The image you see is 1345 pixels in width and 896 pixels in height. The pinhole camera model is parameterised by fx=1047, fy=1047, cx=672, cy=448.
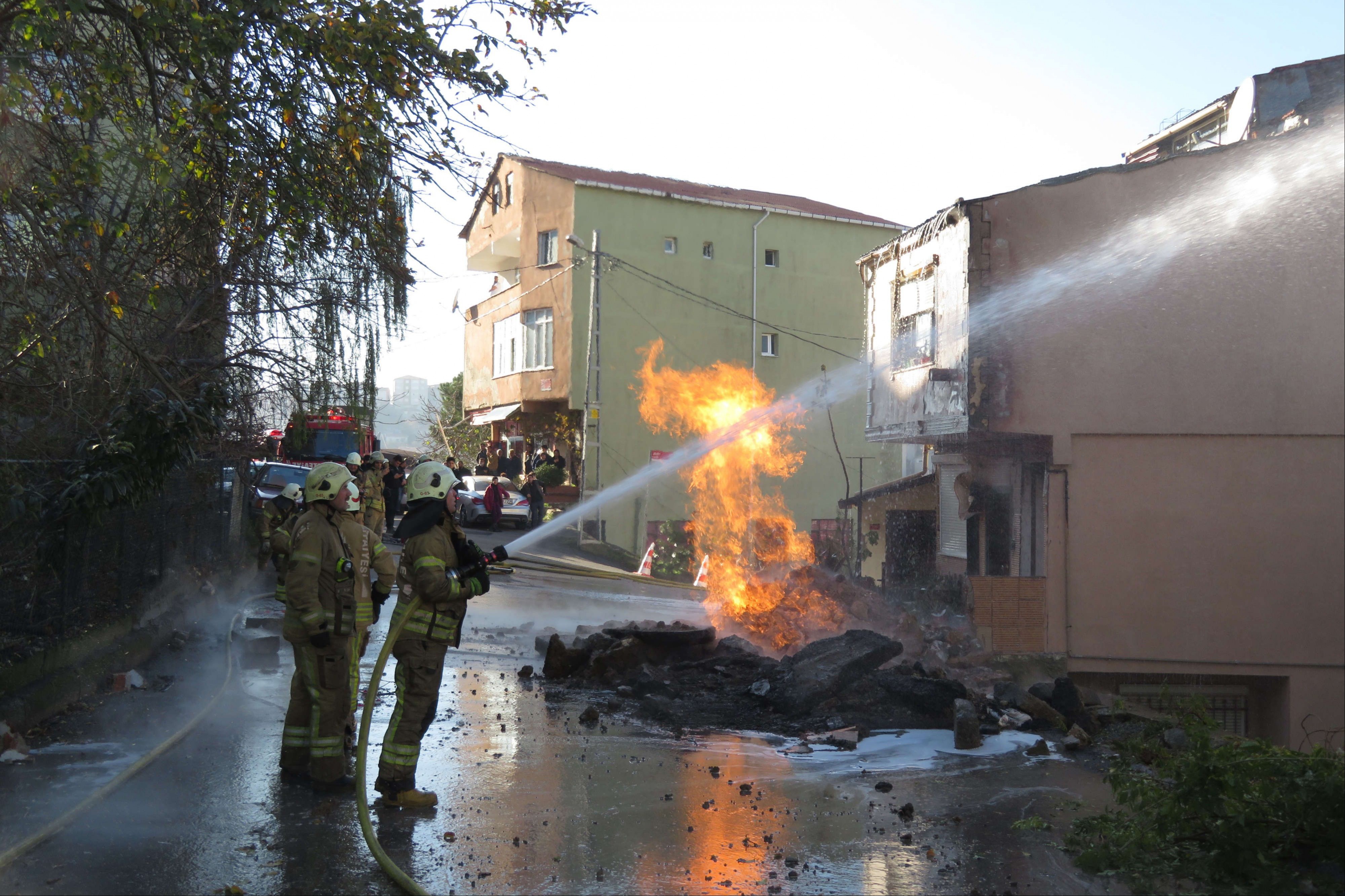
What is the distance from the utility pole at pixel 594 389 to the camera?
25.5m

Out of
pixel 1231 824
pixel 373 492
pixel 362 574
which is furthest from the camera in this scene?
pixel 373 492

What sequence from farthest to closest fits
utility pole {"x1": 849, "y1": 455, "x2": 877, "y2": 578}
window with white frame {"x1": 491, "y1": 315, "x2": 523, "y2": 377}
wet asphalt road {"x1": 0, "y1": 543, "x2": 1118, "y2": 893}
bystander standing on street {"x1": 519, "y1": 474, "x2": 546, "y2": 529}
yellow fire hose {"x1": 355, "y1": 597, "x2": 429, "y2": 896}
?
window with white frame {"x1": 491, "y1": 315, "x2": 523, "y2": 377}
bystander standing on street {"x1": 519, "y1": 474, "x2": 546, "y2": 529}
utility pole {"x1": 849, "y1": 455, "x2": 877, "y2": 578}
wet asphalt road {"x1": 0, "y1": 543, "x2": 1118, "y2": 893}
yellow fire hose {"x1": 355, "y1": 597, "x2": 429, "y2": 896}

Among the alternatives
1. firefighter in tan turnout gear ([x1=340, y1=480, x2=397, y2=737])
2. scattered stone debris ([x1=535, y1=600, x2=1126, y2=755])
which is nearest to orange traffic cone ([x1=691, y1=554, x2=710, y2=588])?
scattered stone debris ([x1=535, y1=600, x2=1126, y2=755])

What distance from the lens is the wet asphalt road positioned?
479cm

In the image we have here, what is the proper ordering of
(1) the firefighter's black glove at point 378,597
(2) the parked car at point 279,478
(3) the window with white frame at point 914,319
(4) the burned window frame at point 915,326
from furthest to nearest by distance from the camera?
1. (2) the parked car at point 279,478
2. (3) the window with white frame at point 914,319
3. (4) the burned window frame at point 915,326
4. (1) the firefighter's black glove at point 378,597

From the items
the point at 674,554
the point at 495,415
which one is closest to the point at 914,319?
the point at 674,554

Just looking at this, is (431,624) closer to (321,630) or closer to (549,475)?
(321,630)

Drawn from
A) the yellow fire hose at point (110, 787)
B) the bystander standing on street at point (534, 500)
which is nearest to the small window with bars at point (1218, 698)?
the yellow fire hose at point (110, 787)

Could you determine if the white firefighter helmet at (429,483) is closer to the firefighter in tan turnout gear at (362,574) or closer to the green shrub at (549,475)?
the firefighter in tan turnout gear at (362,574)

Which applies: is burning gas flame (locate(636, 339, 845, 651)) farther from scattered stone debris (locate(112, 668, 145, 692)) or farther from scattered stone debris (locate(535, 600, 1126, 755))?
scattered stone debris (locate(112, 668, 145, 692))

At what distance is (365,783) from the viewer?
555 centimetres

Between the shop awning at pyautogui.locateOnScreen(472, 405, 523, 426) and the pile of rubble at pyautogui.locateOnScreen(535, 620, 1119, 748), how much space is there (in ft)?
72.5

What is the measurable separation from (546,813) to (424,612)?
1.30 metres

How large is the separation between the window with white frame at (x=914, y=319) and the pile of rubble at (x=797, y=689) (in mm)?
6466
